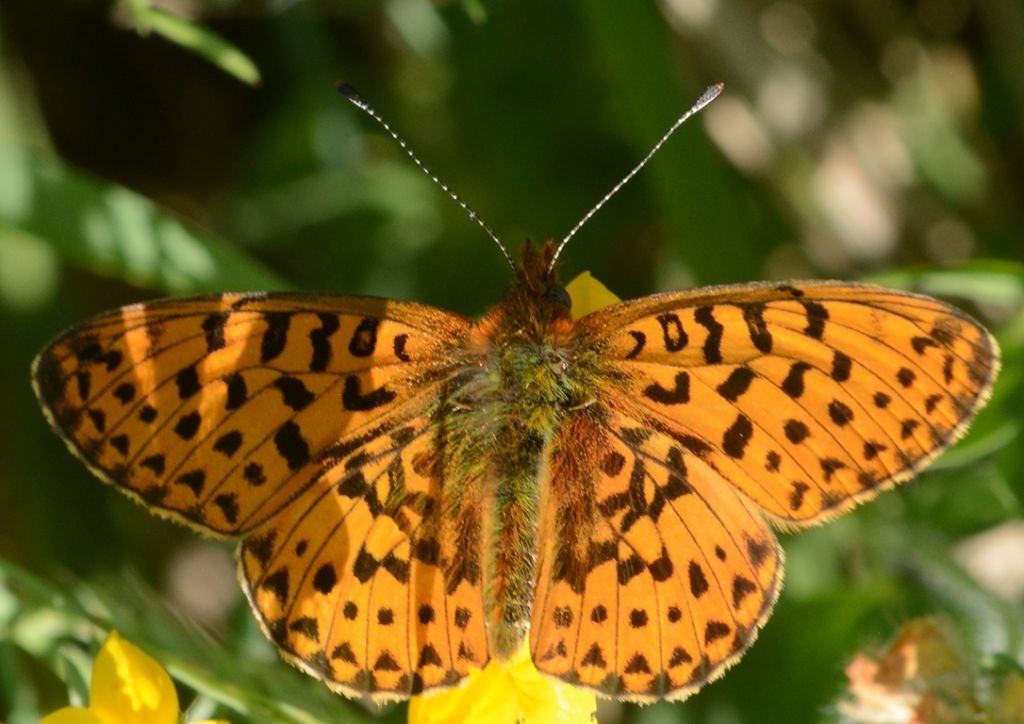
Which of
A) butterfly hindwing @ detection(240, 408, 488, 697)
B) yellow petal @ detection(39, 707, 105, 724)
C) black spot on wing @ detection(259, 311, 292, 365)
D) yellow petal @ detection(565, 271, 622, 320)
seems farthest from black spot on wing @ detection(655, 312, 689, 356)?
yellow petal @ detection(39, 707, 105, 724)

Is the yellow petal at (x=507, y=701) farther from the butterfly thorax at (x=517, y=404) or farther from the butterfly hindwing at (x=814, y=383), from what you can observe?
the butterfly hindwing at (x=814, y=383)

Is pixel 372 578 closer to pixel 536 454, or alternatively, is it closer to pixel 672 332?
pixel 536 454

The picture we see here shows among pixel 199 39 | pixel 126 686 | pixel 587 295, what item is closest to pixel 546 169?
pixel 587 295

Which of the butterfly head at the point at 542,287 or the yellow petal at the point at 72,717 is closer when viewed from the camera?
the yellow petal at the point at 72,717

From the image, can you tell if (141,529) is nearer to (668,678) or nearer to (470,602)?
(470,602)

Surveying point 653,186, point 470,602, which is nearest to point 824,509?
point 470,602

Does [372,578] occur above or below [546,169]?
below

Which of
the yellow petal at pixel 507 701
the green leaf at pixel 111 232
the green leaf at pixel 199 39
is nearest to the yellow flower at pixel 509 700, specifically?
the yellow petal at pixel 507 701

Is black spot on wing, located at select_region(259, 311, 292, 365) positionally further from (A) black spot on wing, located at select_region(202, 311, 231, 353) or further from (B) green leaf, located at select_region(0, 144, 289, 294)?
(B) green leaf, located at select_region(0, 144, 289, 294)

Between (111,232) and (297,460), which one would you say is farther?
(111,232)
